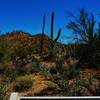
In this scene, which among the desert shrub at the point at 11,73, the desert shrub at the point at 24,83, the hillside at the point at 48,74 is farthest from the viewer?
the desert shrub at the point at 11,73

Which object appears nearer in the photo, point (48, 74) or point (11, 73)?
point (48, 74)

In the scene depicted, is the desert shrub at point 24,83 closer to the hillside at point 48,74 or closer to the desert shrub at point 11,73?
the hillside at point 48,74

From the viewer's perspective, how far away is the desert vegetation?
10709 mm

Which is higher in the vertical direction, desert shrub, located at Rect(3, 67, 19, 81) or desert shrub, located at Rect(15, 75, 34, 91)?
desert shrub, located at Rect(3, 67, 19, 81)

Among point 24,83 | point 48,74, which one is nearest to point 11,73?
point 48,74

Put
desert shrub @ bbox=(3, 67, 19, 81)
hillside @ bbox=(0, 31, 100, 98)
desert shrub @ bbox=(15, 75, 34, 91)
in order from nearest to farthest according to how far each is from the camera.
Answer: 1. hillside @ bbox=(0, 31, 100, 98)
2. desert shrub @ bbox=(15, 75, 34, 91)
3. desert shrub @ bbox=(3, 67, 19, 81)

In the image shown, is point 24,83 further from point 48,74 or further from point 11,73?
point 11,73

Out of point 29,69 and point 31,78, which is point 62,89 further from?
point 29,69

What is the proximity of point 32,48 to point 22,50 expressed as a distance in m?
1.41

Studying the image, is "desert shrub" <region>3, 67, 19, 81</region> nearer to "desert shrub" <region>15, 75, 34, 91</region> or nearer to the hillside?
the hillside

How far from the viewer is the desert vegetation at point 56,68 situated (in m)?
10.7

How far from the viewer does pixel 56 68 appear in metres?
12.7

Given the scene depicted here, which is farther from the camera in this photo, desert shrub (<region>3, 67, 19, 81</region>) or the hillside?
desert shrub (<region>3, 67, 19, 81</region>)

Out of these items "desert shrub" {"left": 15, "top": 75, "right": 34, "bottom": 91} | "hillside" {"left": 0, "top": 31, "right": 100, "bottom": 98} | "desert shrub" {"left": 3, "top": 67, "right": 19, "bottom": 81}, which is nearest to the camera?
"hillside" {"left": 0, "top": 31, "right": 100, "bottom": 98}
